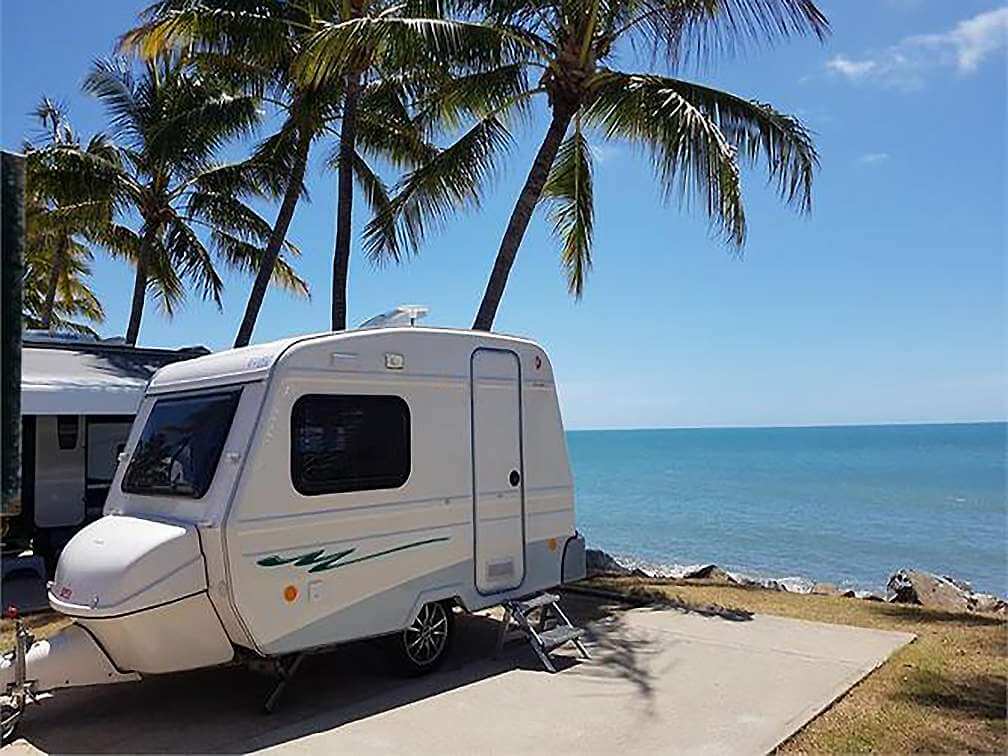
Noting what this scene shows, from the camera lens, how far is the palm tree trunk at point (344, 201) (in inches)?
516

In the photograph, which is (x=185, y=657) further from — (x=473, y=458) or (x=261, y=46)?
(x=261, y=46)

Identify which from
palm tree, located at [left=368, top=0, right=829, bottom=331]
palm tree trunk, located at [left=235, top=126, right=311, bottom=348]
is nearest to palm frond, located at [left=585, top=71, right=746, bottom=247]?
palm tree, located at [left=368, top=0, right=829, bottom=331]

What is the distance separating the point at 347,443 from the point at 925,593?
28.0 feet

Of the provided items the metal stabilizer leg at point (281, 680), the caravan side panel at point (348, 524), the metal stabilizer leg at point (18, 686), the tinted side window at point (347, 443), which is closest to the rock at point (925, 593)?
the caravan side panel at point (348, 524)

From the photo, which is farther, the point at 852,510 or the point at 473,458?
the point at 852,510

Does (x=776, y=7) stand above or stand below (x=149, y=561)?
above

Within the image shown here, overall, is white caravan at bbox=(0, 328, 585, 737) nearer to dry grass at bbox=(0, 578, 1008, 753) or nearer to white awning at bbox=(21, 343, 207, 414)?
dry grass at bbox=(0, 578, 1008, 753)

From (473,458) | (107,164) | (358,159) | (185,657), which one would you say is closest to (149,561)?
(185,657)

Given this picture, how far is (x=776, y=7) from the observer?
33.6 ft

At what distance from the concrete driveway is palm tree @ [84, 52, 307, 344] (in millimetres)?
10275

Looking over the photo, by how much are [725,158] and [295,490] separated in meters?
6.23

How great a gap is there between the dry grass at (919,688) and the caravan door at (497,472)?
261cm

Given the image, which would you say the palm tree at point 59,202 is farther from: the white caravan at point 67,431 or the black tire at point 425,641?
the black tire at point 425,641

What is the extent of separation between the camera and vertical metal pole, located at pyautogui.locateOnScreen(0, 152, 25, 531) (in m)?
1.36
